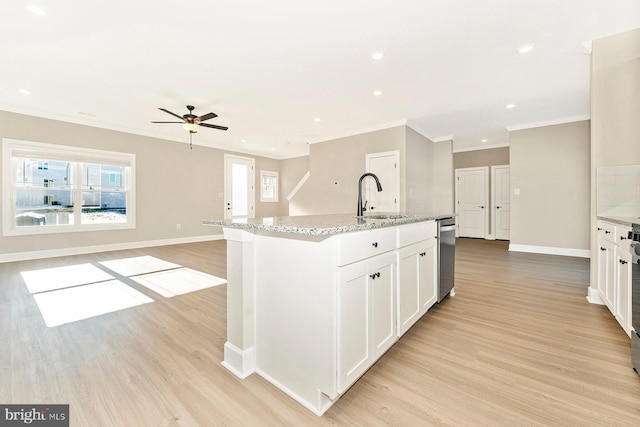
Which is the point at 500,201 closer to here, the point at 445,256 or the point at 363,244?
the point at 445,256

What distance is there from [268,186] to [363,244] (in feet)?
25.2

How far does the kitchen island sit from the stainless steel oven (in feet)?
4.18

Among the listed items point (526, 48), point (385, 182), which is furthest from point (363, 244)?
point (385, 182)

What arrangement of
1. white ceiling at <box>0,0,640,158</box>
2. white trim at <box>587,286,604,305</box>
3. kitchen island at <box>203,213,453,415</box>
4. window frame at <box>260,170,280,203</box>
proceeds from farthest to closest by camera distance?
window frame at <box>260,170,280,203</box>, white trim at <box>587,286,604,305</box>, white ceiling at <box>0,0,640,158</box>, kitchen island at <box>203,213,453,415</box>

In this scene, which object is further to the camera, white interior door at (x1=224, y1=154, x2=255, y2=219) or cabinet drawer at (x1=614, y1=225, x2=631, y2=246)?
white interior door at (x1=224, y1=154, x2=255, y2=219)

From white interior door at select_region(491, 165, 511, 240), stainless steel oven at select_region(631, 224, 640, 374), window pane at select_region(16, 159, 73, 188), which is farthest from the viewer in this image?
white interior door at select_region(491, 165, 511, 240)

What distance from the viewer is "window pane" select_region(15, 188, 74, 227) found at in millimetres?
4644

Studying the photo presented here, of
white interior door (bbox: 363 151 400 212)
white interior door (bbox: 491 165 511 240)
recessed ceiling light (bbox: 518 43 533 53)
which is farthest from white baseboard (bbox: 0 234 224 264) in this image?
white interior door (bbox: 491 165 511 240)

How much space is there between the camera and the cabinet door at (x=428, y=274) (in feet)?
7.03

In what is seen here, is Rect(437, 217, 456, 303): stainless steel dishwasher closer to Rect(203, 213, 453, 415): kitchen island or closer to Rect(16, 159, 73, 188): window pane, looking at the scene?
Rect(203, 213, 453, 415): kitchen island

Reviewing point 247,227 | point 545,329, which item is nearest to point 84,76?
point 247,227

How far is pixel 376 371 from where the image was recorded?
1.60 m

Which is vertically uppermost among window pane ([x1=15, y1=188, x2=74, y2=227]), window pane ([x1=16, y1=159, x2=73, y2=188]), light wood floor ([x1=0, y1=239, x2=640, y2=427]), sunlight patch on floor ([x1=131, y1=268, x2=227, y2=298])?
window pane ([x1=16, y1=159, x2=73, y2=188])

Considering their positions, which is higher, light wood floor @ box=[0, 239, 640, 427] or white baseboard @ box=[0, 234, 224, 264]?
white baseboard @ box=[0, 234, 224, 264]
